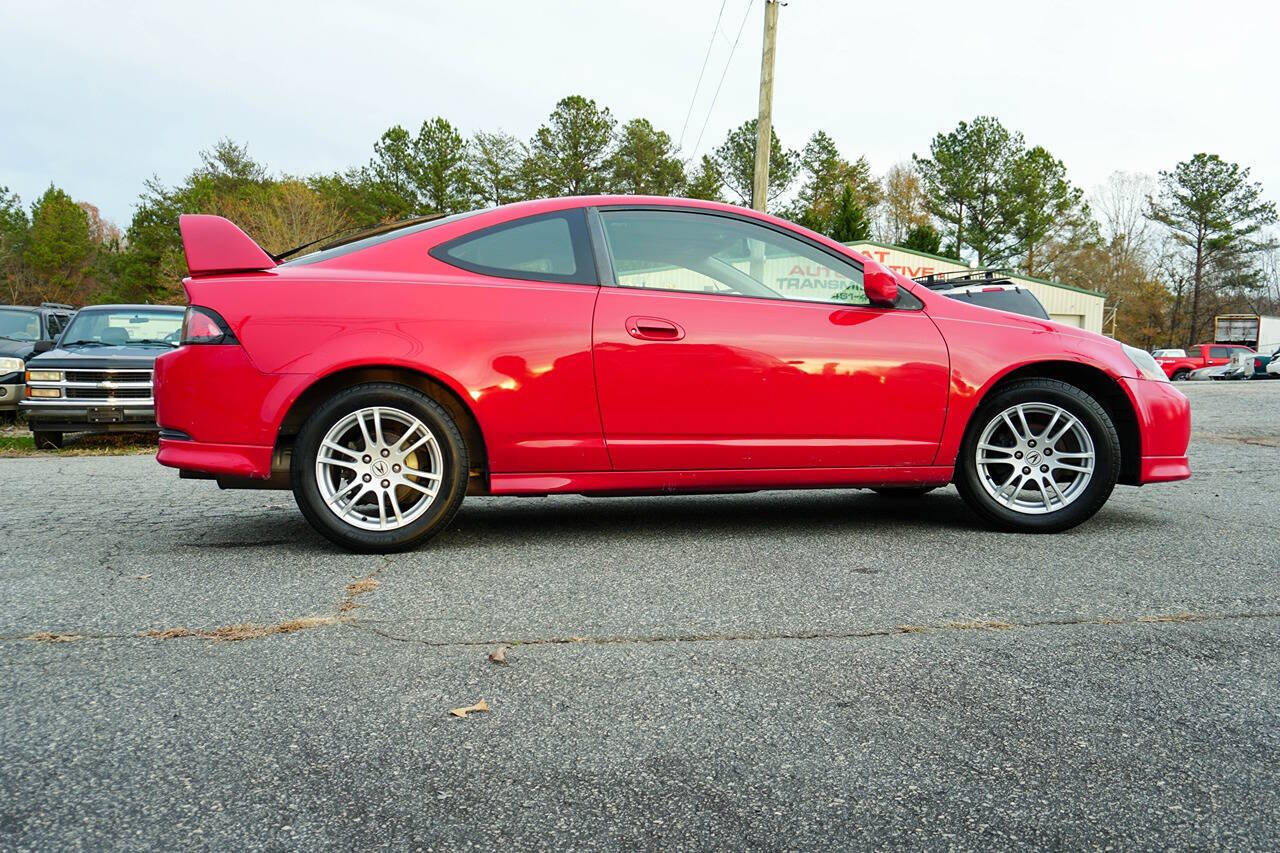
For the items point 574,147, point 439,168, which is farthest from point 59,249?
point 574,147

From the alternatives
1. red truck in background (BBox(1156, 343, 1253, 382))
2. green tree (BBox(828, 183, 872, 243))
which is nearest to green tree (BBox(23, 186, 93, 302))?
green tree (BBox(828, 183, 872, 243))

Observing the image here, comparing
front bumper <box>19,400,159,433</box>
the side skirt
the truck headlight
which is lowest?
front bumper <box>19,400,159,433</box>

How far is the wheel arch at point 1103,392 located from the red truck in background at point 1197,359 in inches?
1603

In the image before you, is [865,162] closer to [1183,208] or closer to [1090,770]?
[1183,208]

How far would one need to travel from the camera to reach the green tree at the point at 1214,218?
58188 millimetres

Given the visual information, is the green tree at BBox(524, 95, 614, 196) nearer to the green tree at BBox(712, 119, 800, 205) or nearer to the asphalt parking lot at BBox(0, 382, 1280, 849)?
the green tree at BBox(712, 119, 800, 205)

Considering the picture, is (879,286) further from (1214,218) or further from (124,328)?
(1214,218)

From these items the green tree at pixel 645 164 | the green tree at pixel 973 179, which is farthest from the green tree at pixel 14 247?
the green tree at pixel 973 179

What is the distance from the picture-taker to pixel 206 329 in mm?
3754

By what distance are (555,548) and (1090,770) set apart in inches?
98.4

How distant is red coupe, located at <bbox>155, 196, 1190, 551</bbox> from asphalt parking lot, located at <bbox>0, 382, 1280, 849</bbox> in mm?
330

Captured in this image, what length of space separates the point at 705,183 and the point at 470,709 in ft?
154

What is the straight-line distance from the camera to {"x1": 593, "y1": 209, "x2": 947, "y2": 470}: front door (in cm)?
397

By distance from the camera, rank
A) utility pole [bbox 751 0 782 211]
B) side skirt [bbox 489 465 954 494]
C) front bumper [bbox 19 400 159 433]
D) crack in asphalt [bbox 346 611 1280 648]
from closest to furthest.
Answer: crack in asphalt [bbox 346 611 1280 648], side skirt [bbox 489 465 954 494], front bumper [bbox 19 400 159 433], utility pole [bbox 751 0 782 211]
